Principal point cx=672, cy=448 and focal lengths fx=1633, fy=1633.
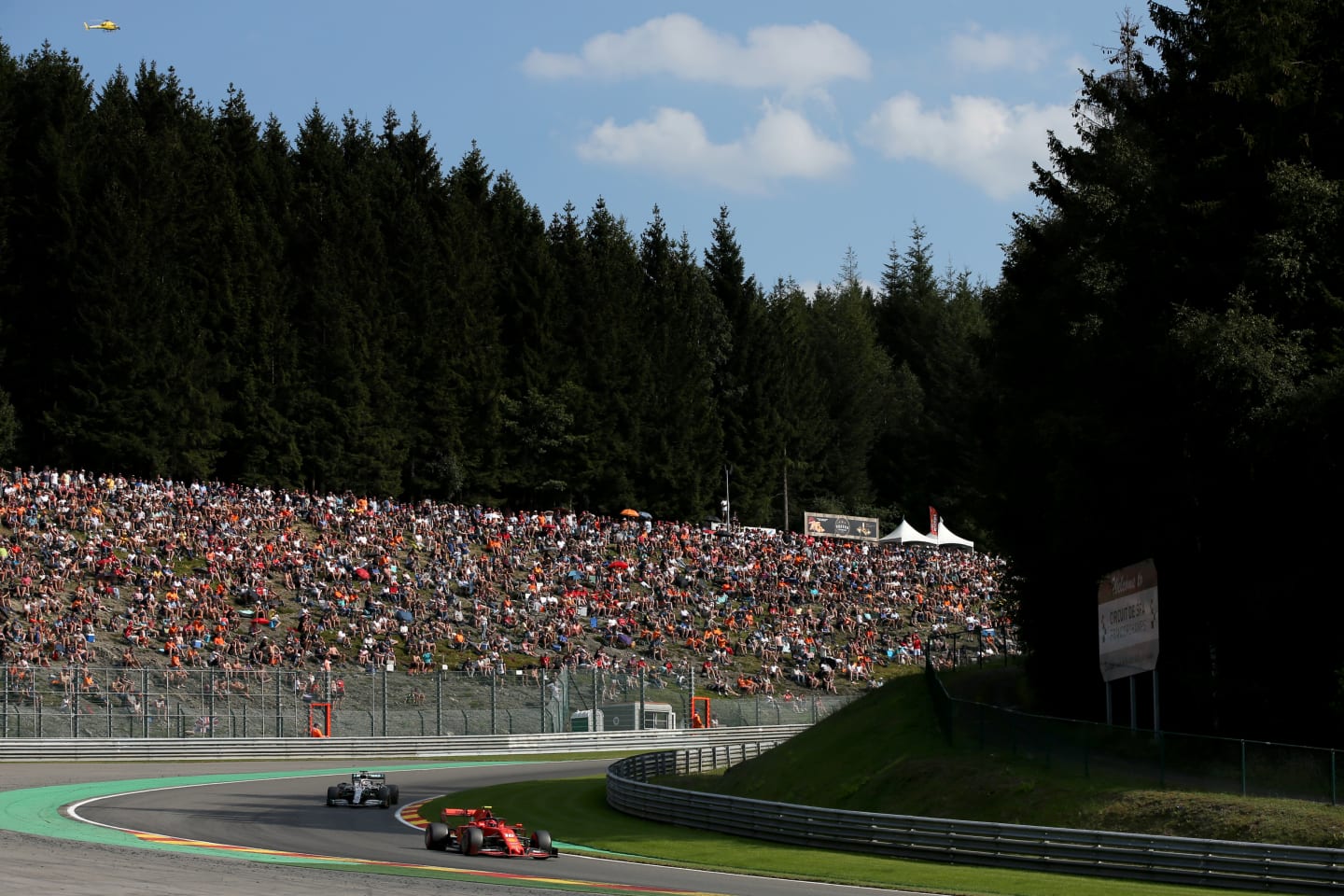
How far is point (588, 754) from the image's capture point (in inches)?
2219

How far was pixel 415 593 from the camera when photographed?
199 feet

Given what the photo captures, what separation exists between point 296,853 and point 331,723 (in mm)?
26264

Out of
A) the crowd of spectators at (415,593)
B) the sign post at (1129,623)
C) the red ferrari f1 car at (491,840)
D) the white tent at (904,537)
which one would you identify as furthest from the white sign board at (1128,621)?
the white tent at (904,537)

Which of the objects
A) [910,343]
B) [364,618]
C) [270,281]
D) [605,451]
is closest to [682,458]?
[605,451]

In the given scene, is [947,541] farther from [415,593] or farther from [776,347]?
[415,593]

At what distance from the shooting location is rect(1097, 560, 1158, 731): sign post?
96.9 feet

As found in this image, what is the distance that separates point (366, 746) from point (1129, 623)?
29769mm

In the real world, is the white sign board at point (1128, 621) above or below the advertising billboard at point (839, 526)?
below

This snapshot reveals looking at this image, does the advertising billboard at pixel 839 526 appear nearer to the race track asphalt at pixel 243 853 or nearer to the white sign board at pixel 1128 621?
the race track asphalt at pixel 243 853

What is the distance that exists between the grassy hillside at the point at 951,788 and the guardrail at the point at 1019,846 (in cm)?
94

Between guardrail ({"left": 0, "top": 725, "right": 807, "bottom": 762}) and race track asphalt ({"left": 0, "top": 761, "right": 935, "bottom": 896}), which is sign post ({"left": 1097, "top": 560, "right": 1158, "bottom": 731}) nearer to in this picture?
race track asphalt ({"left": 0, "top": 761, "right": 935, "bottom": 896})

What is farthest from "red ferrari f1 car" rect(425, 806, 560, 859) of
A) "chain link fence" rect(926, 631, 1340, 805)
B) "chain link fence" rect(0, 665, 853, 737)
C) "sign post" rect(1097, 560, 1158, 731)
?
"chain link fence" rect(0, 665, 853, 737)

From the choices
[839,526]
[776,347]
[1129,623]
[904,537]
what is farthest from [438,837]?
[776,347]

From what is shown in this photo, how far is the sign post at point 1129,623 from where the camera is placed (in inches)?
1163
